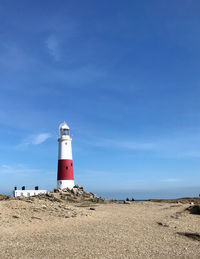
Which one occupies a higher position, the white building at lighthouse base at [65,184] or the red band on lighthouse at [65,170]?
the red band on lighthouse at [65,170]

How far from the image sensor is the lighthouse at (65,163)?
4822cm

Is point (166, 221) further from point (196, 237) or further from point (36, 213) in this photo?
point (36, 213)

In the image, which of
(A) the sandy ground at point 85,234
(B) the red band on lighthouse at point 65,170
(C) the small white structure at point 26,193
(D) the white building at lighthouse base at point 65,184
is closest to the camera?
(A) the sandy ground at point 85,234

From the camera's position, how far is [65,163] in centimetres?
4875

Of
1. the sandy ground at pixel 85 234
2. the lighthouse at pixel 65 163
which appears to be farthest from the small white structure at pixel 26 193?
the sandy ground at pixel 85 234

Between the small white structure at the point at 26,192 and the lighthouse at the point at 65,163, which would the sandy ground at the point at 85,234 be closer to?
the lighthouse at the point at 65,163

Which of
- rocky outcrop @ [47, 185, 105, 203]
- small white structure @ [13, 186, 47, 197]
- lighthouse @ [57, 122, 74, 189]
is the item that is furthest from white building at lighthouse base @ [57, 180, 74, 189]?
small white structure @ [13, 186, 47, 197]

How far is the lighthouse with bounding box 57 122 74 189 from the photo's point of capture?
4822cm

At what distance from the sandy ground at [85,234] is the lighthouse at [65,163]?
2444 centimetres

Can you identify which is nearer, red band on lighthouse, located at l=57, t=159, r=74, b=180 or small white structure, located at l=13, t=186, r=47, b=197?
red band on lighthouse, located at l=57, t=159, r=74, b=180

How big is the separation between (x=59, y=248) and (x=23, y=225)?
5.39m

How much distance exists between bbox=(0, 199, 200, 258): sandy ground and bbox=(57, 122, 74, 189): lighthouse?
80.2ft

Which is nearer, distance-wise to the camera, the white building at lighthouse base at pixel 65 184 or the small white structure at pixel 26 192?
the white building at lighthouse base at pixel 65 184

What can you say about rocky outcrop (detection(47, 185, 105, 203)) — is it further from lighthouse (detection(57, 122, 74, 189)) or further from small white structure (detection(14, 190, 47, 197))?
small white structure (detection(14, 190, 47, 197))
